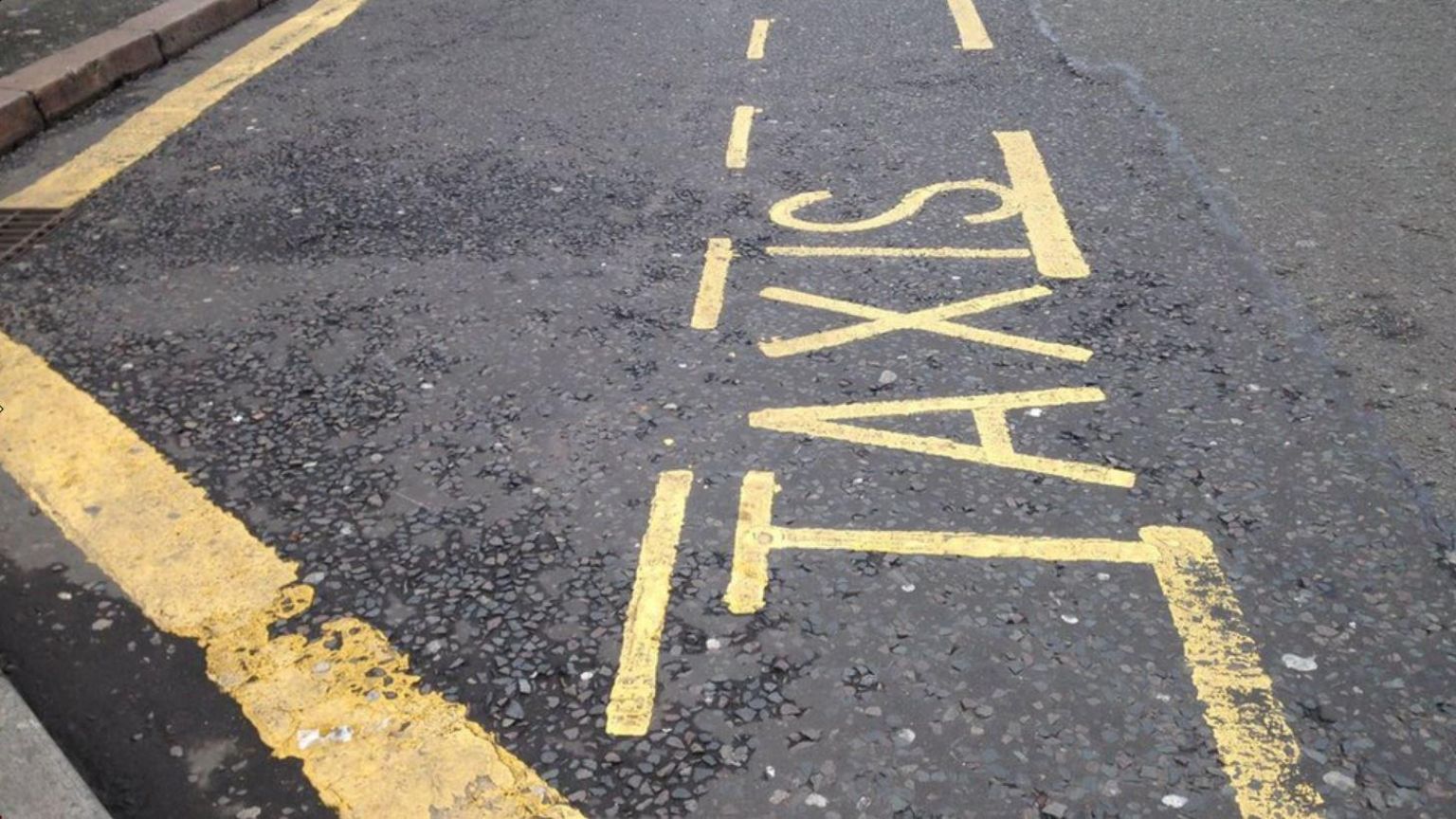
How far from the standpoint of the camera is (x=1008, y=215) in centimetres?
488

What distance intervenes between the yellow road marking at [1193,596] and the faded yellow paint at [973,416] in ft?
0.91

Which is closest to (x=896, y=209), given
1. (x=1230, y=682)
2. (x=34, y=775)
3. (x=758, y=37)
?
(x=1230, y=682)

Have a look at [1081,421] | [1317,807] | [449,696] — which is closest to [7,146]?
[449,696]

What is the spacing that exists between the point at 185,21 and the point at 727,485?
5.99 metres

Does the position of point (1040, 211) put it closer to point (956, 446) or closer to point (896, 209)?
point (896, 209)

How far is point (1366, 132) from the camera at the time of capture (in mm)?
5605

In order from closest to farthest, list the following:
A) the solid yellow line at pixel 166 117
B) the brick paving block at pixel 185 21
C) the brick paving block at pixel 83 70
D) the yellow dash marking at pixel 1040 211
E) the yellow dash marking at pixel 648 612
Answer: the yellow dash marking at pixel 648 612 → the yellow dash marking at pixel 1040 211 → the solid yellow line at pixel 166 117 → the brick paving block at pixel 83 70 → the brick paving block at pixel 185 21

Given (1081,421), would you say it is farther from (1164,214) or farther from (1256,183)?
(1256,183)

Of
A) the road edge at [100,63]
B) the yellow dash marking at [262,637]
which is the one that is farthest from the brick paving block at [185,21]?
the yellow dash marking at [262,637]

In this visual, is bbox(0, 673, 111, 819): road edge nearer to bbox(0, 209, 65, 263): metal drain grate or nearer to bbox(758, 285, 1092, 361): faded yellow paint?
bbox(758, 285, 1092, 361): faded yellow paint

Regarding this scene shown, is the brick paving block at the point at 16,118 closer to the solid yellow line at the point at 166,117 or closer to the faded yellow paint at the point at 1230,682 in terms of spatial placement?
the solid yellow line at the point at 166,117

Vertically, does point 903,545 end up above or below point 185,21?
below

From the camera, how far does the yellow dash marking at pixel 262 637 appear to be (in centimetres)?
243

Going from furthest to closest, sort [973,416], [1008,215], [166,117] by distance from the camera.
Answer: [166,117]
[1008,215]
[973,416]
